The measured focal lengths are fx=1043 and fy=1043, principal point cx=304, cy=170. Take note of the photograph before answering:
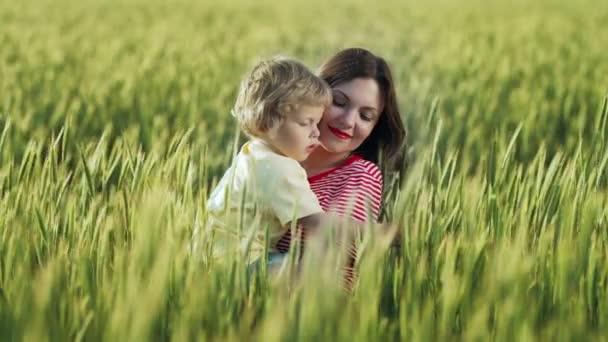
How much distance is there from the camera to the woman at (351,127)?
210cm

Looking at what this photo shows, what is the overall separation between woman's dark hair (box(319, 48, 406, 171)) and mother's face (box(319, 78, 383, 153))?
23 millimetres

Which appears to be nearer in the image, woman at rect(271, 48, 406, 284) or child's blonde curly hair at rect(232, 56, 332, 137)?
child's blonde curly hair at rect(232, 56, 332, 137)

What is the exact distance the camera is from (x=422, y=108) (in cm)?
340

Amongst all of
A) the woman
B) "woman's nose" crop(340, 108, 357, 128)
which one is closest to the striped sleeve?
the woman

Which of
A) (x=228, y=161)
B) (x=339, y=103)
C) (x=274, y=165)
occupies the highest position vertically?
(x=339, y=103)

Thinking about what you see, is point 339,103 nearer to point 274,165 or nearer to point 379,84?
point 379,84

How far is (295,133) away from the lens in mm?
1878

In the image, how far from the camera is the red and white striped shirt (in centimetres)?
207

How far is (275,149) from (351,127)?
0.24m

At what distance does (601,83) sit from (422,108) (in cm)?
140

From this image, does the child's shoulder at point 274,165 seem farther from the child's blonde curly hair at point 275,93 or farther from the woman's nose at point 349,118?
the woman's nose at point 349,118

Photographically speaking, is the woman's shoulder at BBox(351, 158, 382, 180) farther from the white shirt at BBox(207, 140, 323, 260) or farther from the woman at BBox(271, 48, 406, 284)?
the white shirt at BBox(207, 140, 323, 260)

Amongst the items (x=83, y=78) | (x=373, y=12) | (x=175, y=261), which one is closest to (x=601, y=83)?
(x=83, y=78)

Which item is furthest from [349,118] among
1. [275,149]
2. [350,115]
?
[275,149]
